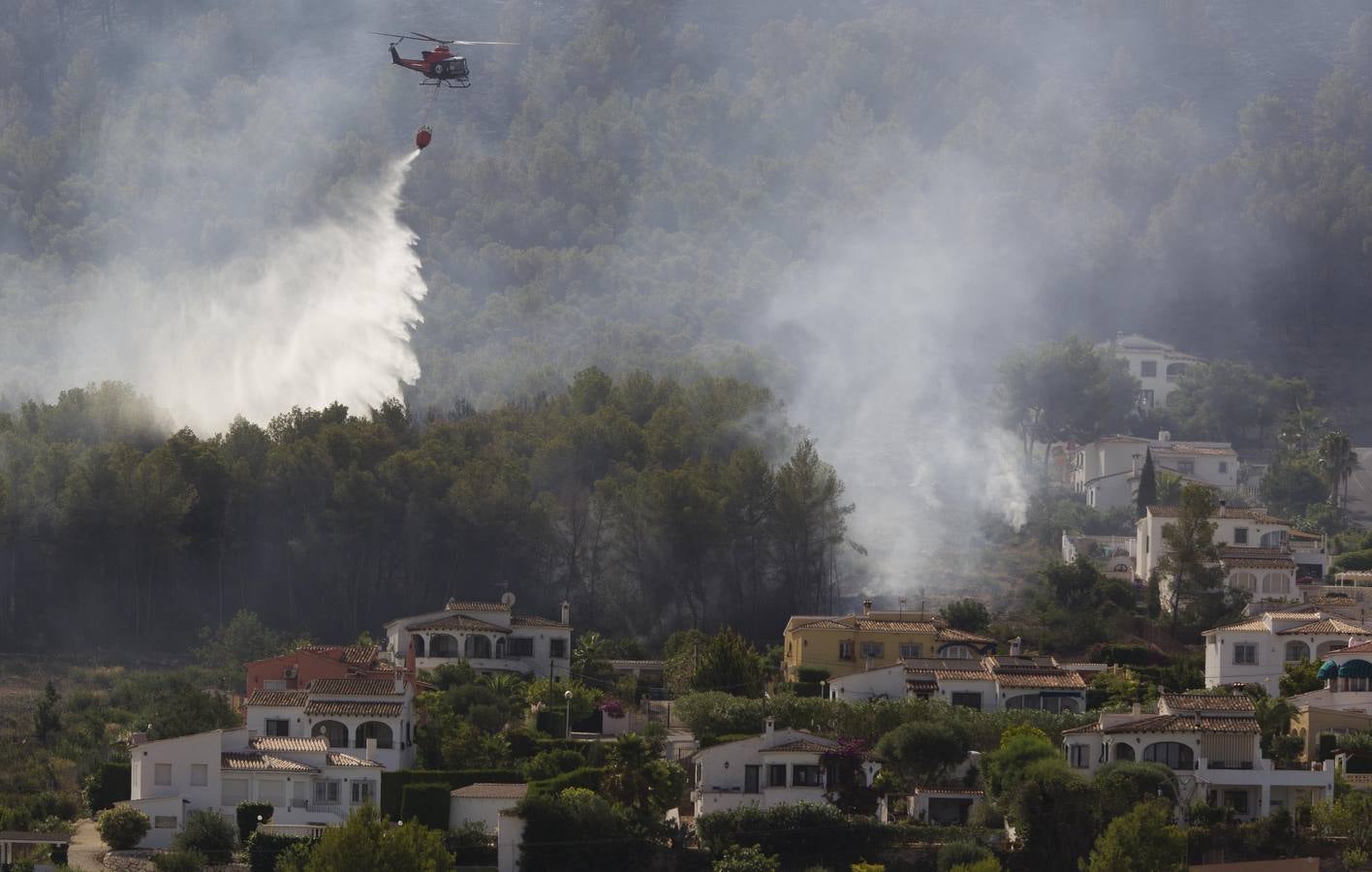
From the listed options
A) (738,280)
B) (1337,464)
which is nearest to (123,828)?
(1337,464)

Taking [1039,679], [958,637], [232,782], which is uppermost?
[958,637]

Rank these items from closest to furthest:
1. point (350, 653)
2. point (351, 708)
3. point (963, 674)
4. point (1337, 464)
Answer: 1. point (351, 708)
2. point (963, 674)
3. point (350, 653)
4. point (1337, 464)

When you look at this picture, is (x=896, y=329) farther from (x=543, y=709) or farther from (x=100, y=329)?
(x=543, y=709)

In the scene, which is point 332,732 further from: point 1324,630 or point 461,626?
point 1324,630

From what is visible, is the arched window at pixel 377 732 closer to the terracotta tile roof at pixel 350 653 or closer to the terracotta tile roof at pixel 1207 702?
the terracotta tile roof at pixel 350 653

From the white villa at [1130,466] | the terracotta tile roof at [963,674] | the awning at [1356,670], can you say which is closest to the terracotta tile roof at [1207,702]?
the awning at [1356,670]

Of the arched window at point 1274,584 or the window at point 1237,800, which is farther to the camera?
the arched window at point 1274,584

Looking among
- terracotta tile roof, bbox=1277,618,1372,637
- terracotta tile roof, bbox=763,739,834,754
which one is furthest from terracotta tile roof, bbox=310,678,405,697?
terracotta tile roof, bbox=1277,618,1372,637

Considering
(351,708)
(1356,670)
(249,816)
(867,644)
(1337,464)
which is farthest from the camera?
(1337,464)
